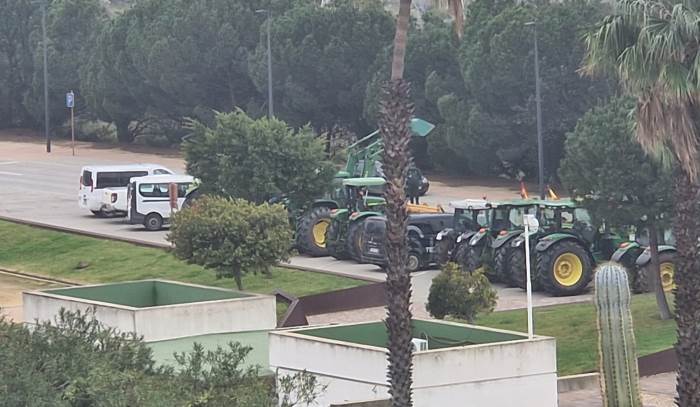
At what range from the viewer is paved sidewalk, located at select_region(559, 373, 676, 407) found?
24.4 m

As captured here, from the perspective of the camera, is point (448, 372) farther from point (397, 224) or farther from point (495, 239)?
point (495, 239)

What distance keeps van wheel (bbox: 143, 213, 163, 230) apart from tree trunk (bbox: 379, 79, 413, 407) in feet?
93.5

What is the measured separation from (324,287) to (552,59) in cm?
2183

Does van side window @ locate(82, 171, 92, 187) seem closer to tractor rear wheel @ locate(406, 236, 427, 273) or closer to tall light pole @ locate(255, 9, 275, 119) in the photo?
tall light pole @ locate(255, 9, 275, 119)

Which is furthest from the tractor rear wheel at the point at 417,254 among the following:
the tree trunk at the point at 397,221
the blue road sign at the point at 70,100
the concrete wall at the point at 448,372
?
the blue road sign at the point at 70,100

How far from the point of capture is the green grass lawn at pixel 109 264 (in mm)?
37250

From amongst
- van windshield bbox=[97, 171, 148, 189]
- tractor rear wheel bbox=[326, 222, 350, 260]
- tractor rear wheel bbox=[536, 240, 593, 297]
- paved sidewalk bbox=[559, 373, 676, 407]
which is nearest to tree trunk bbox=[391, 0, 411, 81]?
paved sidewalk bbox=[559, 373, 676, 407]

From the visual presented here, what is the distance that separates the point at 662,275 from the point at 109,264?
1499 cm

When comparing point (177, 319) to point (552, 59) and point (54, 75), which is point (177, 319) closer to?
point (552, 59)

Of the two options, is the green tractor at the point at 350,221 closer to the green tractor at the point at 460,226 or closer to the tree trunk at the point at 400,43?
the green tractor at the point at 460,226

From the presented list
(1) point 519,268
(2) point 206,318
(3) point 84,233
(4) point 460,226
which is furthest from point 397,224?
(3) point 84,233

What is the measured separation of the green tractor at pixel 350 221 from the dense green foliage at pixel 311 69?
1202 centimetres

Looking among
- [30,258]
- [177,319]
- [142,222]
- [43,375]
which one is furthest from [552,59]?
[43,375]

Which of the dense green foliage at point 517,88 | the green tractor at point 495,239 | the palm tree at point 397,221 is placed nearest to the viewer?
the palm tree at point 397,221
